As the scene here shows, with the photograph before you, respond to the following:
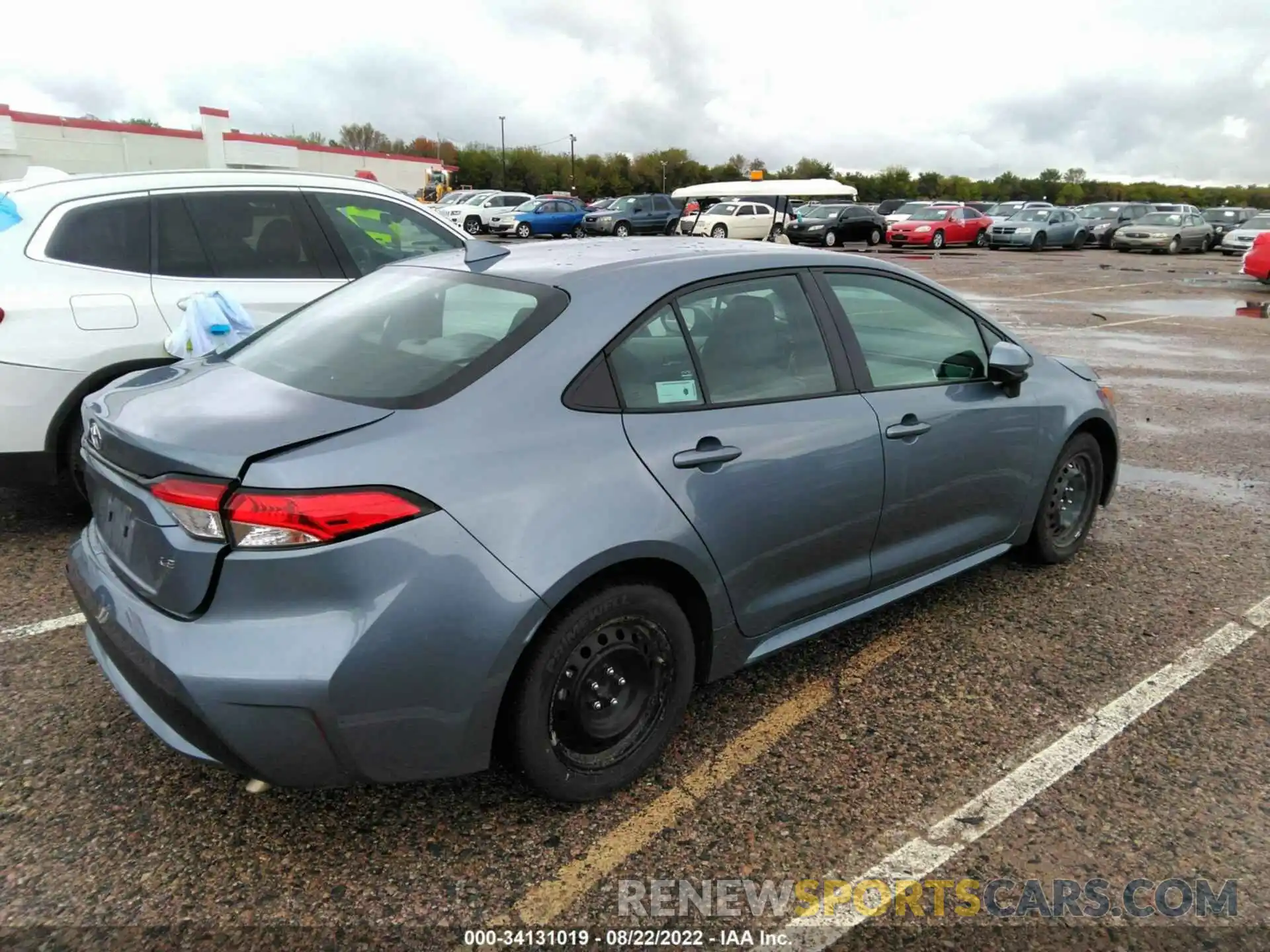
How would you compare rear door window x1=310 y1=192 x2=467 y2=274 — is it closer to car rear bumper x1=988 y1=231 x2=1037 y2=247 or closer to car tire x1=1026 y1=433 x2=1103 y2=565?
car tire x1=1026 y1=433 x2=1103 y2=565

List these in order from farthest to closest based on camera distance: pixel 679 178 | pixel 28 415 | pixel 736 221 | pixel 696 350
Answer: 1. pixel 679 178
2. pixel 736 221
3. pixel 28 415
4. pixel 696 350

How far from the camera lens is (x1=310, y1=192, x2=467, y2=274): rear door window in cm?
529

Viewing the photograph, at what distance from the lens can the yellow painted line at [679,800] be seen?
232 centimetres

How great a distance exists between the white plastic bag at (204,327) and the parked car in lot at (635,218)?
2945 cm

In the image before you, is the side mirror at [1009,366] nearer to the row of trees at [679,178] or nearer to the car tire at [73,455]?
the car tire at [73,455]

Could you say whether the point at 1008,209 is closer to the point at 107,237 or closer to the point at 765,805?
the point at 107,237

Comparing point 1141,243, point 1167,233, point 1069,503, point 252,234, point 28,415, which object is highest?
point 252,234

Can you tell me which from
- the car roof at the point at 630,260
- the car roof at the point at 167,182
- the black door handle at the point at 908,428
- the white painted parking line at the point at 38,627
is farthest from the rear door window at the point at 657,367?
the car roof at the point at 167,182

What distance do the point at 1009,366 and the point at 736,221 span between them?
27.3 meters

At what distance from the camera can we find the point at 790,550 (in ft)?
9.72

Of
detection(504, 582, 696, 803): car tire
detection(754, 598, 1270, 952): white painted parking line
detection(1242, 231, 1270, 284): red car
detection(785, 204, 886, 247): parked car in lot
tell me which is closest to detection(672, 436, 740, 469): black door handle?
detection(504, 582, 696, 803): car tire

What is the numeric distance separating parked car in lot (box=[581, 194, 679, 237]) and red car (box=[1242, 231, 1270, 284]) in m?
18.7

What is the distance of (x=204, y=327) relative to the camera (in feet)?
14.6

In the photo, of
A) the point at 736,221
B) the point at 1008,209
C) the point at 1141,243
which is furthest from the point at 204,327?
the point at 1008,209
